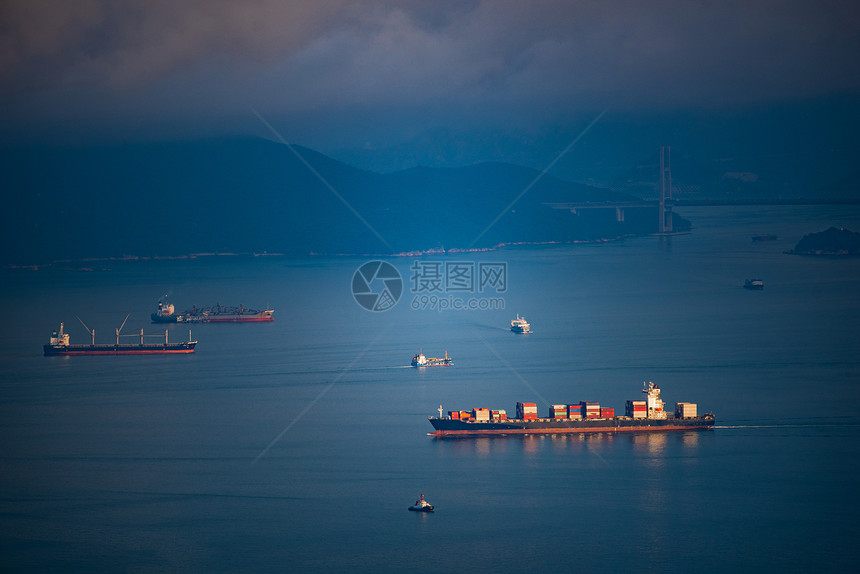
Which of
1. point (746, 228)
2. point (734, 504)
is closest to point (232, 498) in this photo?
point (734, 504)

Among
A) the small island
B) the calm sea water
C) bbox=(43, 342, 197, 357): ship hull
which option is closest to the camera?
the calm sea water

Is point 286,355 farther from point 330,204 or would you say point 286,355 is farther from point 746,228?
point 746,228

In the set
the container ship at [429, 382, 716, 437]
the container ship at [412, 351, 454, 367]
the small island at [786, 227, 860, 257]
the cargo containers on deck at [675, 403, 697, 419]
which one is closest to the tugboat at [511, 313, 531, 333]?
the container ship at [412, 351, 454, 367]

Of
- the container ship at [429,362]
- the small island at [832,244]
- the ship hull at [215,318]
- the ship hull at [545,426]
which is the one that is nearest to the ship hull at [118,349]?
the ship hull at [215,318]

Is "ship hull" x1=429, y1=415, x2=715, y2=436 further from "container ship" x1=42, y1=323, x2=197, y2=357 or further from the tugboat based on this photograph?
"container ship" x1=42, y1=323, x2=197, y2=357

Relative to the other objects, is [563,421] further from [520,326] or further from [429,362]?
[520,326]

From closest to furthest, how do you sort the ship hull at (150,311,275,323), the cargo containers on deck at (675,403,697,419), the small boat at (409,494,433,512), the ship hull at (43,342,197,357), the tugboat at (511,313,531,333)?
the small boat at (409,494,433,512) < the cargo containers on deck at (675,403,697,419) < the ship hull at (43,342,197,357) < the tugboat at (511,313,531,333) < the ship hull at (150,311,275,323)

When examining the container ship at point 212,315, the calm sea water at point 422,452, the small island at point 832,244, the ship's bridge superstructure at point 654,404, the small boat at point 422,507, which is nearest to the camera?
the calm sea water at point 422,452

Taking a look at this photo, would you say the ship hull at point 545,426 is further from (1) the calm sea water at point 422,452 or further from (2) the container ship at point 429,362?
(2) the container ship at point 429,362
